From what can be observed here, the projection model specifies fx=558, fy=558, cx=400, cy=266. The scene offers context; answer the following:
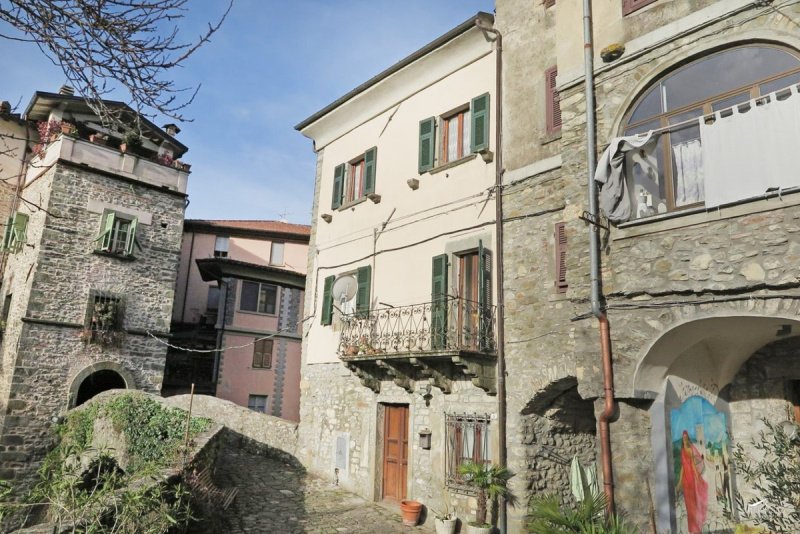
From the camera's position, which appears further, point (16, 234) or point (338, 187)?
point (16, 234)

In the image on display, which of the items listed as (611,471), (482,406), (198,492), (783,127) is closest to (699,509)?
(611,471)

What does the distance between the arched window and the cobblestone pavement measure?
7.38m

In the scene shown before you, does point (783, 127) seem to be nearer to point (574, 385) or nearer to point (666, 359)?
point (666, 359)

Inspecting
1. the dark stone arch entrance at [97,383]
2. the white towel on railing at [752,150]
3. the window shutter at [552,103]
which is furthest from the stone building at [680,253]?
the dark stone arch entrance at [97,383]

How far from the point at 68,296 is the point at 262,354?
7.34 m

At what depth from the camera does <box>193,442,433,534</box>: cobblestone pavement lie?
33.3 ft

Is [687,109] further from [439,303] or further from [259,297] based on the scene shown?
[259,297]

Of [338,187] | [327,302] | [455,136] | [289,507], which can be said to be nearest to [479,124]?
[455,136]

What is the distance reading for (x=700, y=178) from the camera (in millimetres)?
6824

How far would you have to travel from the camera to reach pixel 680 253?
268 inches

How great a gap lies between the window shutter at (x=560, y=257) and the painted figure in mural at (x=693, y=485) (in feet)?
9.31

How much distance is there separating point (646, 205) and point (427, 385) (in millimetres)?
5897

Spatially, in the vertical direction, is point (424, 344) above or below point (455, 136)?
below

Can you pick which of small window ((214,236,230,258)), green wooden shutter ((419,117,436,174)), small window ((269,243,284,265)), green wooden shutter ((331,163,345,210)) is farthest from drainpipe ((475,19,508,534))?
small window ((214,236,230,258))
